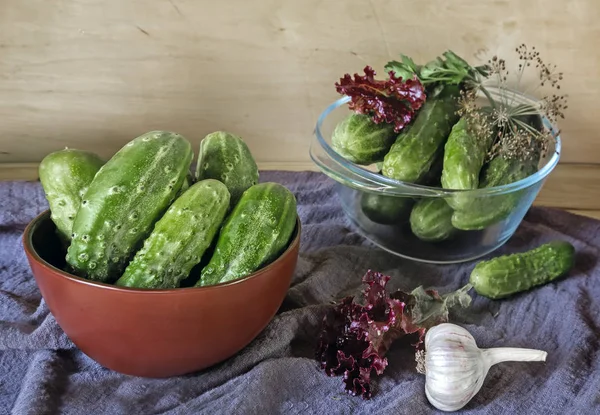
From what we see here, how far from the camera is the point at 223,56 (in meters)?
1.13

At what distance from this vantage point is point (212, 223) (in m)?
0.66

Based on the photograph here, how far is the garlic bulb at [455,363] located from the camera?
657 mm

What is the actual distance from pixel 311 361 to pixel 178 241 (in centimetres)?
22

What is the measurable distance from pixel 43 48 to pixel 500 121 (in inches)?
31.0

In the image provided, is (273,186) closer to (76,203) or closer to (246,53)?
(76,203)

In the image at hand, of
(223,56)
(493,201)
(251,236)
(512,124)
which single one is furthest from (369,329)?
(223,56)

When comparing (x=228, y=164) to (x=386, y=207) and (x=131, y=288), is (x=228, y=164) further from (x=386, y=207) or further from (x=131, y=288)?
(x=386, y=207)

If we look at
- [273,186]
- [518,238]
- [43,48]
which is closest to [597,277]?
[518,238]

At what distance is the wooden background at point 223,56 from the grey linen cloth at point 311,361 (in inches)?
9.9

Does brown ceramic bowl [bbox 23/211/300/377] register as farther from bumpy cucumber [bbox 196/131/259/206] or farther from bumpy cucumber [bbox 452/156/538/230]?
bumpy cucumber [bbox 452/156/538/230]

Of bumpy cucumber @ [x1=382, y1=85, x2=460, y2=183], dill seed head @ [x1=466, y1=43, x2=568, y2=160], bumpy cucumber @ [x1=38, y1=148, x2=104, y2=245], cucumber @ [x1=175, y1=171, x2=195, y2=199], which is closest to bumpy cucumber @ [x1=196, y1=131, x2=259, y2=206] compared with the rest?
cucumber @ [x1=175, y1=171, x2=195, y2=199]

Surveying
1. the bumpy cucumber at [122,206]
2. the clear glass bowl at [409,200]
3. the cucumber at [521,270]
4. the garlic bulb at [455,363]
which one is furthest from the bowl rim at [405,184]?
the bumpy cucumber at [122,206]

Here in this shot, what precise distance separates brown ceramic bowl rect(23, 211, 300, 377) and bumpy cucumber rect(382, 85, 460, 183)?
0.84ft

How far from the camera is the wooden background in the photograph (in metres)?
1.09
